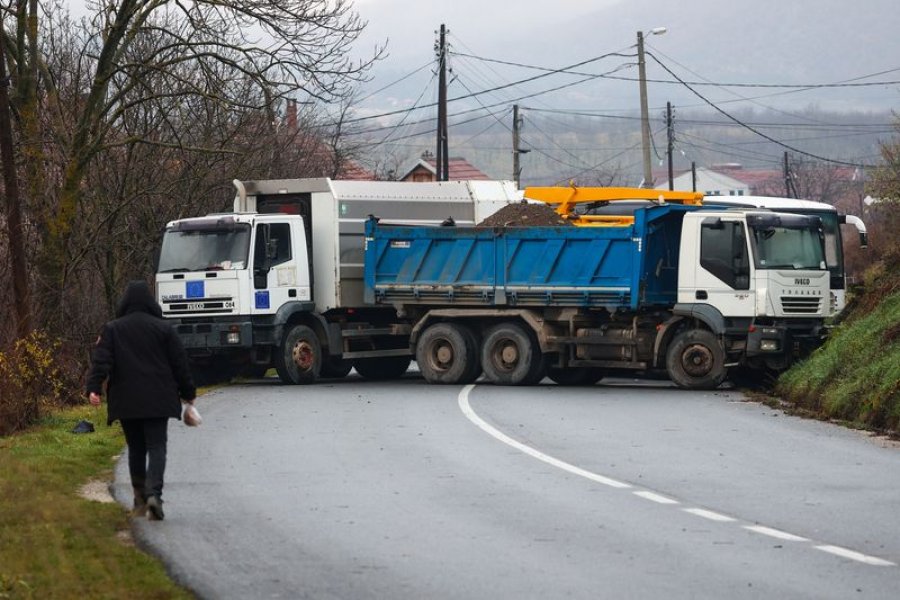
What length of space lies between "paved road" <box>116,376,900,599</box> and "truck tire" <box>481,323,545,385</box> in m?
5.90

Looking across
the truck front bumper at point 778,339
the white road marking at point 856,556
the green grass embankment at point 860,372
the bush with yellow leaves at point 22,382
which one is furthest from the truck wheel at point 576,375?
the white road marking at point 856,556

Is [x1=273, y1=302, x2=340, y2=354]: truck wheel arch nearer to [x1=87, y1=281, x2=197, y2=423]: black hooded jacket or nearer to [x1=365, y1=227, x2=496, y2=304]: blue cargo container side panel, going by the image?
[x1=365, y1=227, x2=496, y2=304]: blue cargo container side panel

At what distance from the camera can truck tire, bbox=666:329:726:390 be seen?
2488cm

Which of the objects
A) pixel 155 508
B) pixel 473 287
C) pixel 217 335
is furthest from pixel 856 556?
Answer: pixel 217 335

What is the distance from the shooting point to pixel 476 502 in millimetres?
12211

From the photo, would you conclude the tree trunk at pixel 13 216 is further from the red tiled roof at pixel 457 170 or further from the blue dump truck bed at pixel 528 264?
the red tiled roof at pixel 457 170

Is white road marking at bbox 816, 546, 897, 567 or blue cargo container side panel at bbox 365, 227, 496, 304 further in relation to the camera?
blue cargo container side panel at bbox 365, 227, 496, 304

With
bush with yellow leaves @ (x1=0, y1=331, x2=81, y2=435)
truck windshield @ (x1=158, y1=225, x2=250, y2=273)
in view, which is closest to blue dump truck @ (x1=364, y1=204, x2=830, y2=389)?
truck windshield @ (x1=158, y1=225, x2=250, y2=273)

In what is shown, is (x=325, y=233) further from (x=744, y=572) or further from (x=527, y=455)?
(x=744, y=572)

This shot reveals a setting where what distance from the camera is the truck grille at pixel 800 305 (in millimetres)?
25047

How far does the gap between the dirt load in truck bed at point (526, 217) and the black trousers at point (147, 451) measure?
15.7 m

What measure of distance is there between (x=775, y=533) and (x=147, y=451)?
14.8 feet

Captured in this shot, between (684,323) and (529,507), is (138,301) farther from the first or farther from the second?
(684,323)

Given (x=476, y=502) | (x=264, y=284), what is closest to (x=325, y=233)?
(x=264, y=284)
